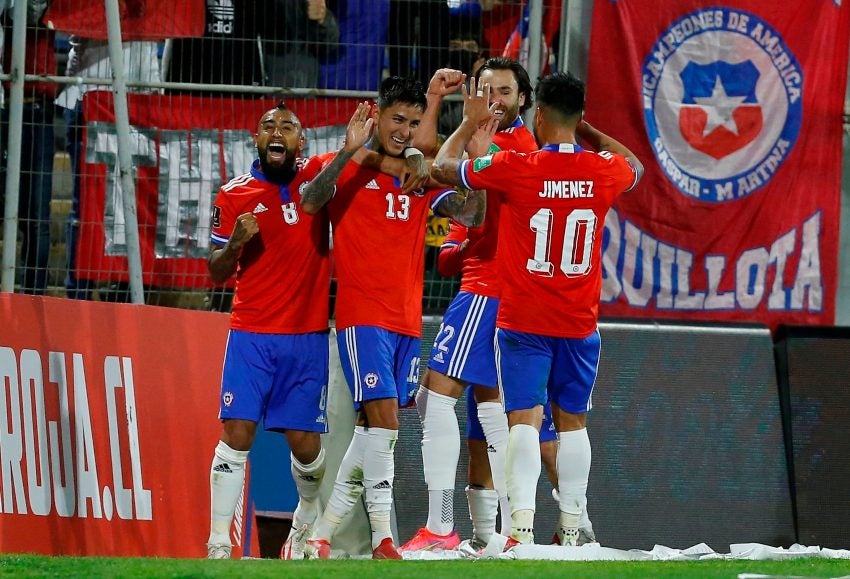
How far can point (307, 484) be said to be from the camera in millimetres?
7902

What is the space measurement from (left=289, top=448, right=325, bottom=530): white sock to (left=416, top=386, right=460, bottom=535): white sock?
59 cm

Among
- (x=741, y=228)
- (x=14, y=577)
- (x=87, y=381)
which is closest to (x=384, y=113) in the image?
(x=87, y=381)

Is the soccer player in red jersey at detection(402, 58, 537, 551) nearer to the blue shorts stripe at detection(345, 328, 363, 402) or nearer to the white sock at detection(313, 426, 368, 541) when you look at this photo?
the white sock at detection(313, 426, 368, 541)

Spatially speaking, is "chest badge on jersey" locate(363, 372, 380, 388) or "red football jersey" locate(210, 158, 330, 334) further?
"red football jersey" locate(210, 158, 330, 334)

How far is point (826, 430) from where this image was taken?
32.7 ft

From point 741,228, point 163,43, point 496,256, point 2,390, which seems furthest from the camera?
point 741,228

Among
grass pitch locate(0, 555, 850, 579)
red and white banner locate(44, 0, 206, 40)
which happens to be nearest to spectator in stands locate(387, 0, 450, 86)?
red and white banner locate(44, 0, 206, 40)

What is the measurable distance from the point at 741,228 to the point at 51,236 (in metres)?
4.84

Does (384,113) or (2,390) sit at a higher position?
(384,113)

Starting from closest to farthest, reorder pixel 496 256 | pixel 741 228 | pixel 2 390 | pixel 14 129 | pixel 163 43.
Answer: pixel 2 390
pixel 496 256
pixel 14 129
pixel 163 43
pixel 741 228

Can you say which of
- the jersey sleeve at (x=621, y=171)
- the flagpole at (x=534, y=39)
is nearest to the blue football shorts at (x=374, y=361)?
the jersey sleeve at (x=621, y=171)

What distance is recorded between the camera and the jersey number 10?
6977 millimetres

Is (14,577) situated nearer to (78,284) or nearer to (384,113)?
(384,113)

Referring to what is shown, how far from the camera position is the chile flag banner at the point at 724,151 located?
34.2ft
